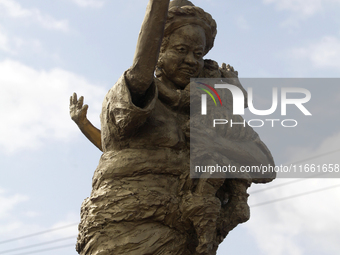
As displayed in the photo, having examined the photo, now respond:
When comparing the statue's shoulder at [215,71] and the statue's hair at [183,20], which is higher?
the statue's hair at [183,20]

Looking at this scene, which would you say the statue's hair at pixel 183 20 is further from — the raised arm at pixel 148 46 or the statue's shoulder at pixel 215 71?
the raised arm at pixel 148 46

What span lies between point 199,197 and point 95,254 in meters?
0.92

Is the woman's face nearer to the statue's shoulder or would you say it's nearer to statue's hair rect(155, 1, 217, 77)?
statue's hair rect(155, 1, 217, 77)

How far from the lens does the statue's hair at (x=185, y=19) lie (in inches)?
173

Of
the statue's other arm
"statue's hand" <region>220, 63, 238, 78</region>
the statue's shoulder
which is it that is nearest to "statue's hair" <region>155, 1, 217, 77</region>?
the statue's shoulder

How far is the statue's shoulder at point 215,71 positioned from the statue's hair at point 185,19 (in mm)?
316

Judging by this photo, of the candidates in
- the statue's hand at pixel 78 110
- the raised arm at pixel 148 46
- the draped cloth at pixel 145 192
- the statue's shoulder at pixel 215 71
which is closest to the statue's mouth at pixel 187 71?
the statue's shoulder at pixel 215 71

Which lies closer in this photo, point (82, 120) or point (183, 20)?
point (183, 20)

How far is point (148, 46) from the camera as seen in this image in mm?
3672

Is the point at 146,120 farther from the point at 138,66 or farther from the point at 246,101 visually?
the point at 246,101

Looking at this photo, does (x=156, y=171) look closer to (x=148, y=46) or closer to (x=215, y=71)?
(x=148, y=46)

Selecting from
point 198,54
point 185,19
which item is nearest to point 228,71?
point 198,54

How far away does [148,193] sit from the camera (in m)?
3.86

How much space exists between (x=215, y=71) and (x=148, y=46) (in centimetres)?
124
